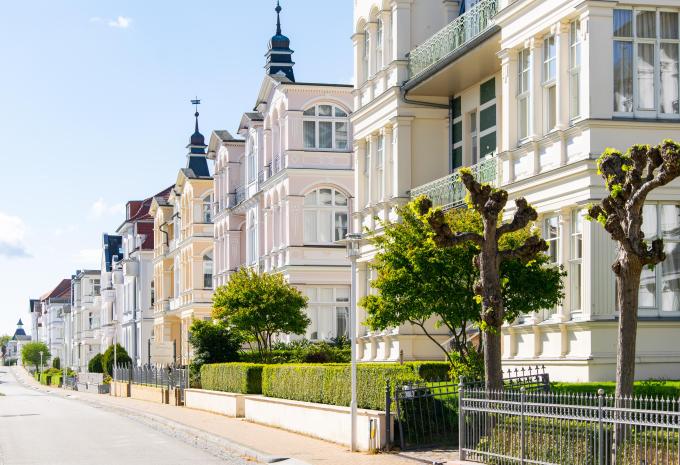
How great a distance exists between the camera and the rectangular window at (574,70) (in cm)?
2202

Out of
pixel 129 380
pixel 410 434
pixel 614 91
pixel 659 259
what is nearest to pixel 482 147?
pixel 614 91

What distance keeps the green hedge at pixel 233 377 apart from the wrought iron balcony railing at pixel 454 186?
299 inches

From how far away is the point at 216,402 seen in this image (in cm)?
3706

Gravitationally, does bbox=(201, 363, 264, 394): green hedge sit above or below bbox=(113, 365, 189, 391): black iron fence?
above

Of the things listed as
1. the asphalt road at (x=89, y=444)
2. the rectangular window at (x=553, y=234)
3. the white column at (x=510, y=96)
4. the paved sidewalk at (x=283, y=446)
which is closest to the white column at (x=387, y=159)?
the paved sidewalk at (x=283, y=446)

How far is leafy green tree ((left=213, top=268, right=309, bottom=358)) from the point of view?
38.9 meters

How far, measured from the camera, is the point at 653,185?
48.8ft

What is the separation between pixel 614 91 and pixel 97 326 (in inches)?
3837

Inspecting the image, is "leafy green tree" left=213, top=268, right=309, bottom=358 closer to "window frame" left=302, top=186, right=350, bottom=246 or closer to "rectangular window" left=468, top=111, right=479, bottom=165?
"window frame" left=302, top=186, right=350, bottom=246

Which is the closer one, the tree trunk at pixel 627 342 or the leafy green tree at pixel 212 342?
the tree trunk at pixel 627 342

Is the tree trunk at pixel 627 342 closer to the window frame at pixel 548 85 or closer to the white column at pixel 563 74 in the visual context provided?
the white column at pixel 563 74

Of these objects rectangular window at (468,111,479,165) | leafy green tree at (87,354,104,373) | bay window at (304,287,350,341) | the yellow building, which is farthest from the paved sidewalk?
leafy green tree at (87,354,104,373)

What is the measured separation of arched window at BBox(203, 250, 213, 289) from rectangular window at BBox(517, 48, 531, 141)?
4085cm

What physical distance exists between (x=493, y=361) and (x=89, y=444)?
1182cm
